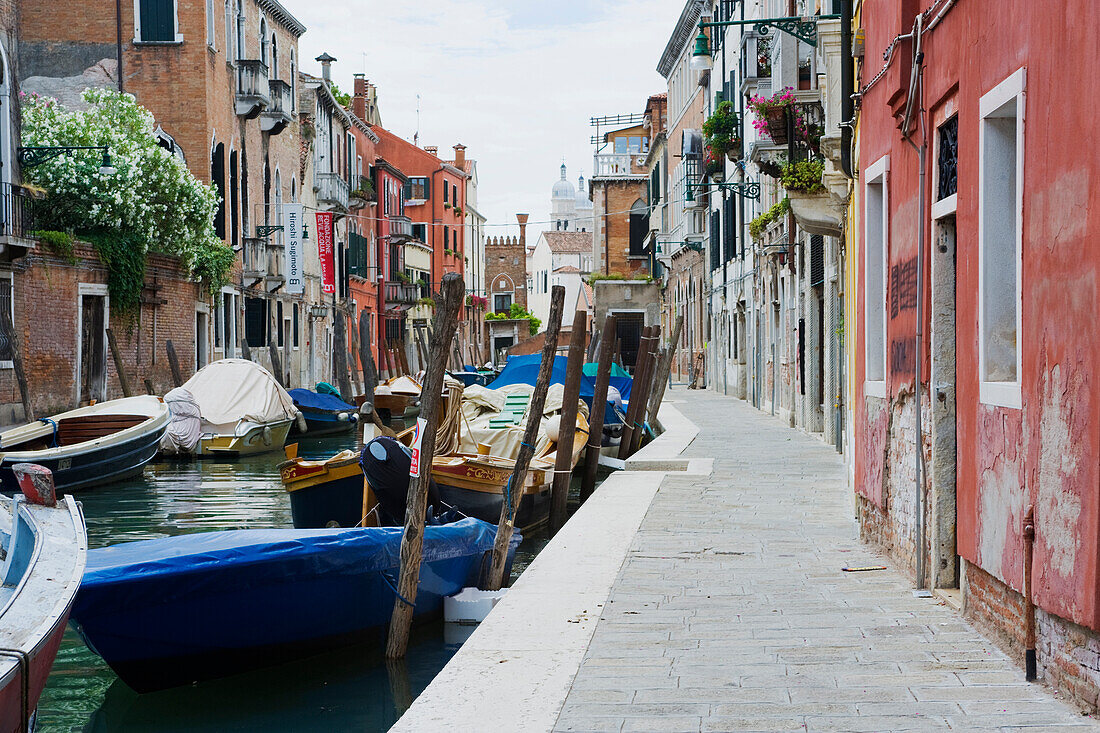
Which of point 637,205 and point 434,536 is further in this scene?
point 637,205

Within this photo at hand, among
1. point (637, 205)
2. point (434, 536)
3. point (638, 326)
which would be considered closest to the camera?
point (434, 536)

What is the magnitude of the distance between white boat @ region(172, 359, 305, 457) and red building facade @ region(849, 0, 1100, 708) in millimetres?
14557

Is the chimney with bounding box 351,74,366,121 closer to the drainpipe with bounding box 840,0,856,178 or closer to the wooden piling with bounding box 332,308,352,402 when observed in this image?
the wooden piling with bounding box 332,308,352,402

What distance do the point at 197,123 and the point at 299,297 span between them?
347 inches

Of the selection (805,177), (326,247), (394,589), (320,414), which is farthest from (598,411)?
(326,247)

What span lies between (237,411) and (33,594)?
53.5ft

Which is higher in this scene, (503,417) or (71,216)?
(71,216)

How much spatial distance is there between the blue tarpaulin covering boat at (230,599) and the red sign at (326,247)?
96.5ft

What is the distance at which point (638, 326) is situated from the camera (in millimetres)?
46594

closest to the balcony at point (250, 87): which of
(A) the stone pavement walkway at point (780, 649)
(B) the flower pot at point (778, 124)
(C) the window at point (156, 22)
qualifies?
(C) the window at point (156, 22)

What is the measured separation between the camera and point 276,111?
30047 millimetres

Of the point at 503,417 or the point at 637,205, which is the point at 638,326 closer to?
the point at 637,205

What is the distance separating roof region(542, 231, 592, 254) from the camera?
91.4m

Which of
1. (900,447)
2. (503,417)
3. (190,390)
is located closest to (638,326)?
(190,390)
